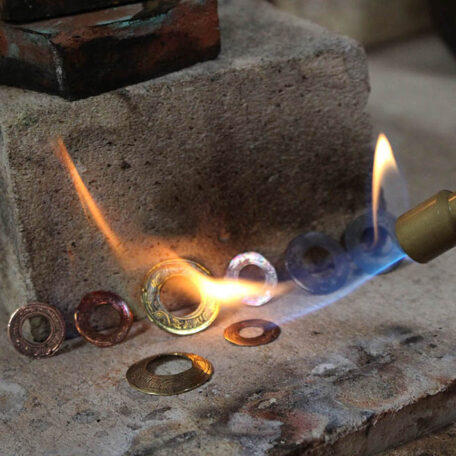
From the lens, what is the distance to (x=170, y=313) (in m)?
2.84

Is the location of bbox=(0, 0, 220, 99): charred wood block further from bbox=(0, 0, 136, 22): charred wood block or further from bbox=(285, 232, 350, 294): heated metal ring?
bbox=(285, 232, 350, 294): heated metal ring

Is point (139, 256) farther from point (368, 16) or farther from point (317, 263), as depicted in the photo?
point (368, 16)

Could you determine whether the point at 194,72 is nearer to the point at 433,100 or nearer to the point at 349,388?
the point at 349,388

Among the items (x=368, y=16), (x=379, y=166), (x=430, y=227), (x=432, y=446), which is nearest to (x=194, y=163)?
(x=379, y=166)

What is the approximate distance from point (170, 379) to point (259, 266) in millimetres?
599

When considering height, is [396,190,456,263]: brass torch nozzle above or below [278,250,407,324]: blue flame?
above

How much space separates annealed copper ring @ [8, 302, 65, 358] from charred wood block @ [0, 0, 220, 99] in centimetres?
66

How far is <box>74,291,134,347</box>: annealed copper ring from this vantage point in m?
2.75

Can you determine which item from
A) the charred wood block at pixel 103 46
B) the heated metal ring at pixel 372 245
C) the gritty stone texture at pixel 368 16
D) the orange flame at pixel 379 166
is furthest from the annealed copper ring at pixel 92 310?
the gritty stone texture at pixel 368 16

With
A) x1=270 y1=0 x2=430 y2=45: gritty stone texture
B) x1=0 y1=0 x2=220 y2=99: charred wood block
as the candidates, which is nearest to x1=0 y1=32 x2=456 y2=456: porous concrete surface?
x1=0 y1=0 x2=220 y2=99: charred wood block

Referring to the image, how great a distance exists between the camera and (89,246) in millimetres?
2738

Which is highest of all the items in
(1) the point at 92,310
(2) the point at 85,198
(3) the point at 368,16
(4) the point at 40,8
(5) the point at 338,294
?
(4) the point at 40,8

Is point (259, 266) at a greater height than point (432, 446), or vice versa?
point (259, 266)

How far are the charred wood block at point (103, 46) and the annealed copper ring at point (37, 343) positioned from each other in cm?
66
